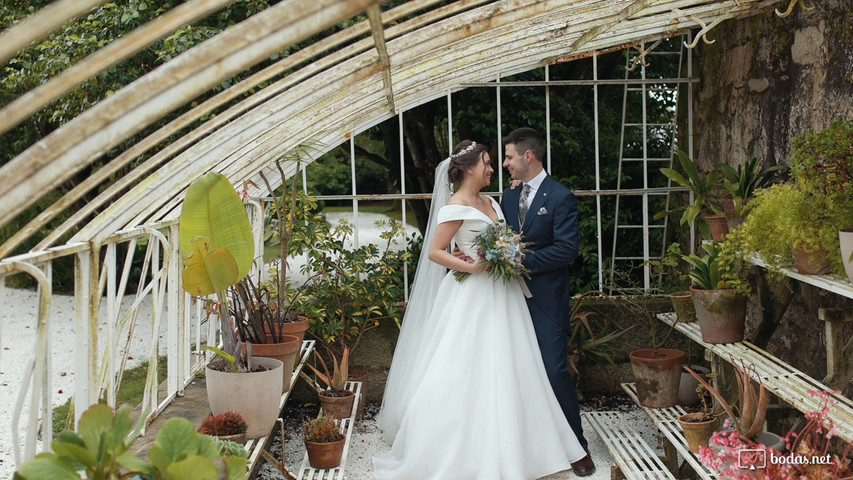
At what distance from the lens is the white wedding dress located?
13.4ft

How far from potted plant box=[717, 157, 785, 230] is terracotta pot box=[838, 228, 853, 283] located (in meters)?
1.01

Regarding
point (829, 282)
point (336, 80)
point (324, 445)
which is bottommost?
point (324, 445)

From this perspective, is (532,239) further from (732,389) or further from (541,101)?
(541,101)

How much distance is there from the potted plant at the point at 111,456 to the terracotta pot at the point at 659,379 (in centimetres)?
319

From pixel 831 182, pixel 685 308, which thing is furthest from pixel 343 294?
pixel 831 182

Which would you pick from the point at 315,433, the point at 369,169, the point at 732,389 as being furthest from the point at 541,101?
the point at 369,169

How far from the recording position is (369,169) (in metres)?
18.5

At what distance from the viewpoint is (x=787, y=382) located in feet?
11.1

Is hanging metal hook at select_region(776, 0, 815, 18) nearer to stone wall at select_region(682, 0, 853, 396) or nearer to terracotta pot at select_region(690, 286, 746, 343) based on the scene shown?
stone wall at select_region(682, 0, 853, 396)

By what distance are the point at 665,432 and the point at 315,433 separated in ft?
5.99

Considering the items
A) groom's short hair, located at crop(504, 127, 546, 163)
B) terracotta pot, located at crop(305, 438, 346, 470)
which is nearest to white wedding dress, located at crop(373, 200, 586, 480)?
terracotta pot, located at crop(305, 438, 346, 470)

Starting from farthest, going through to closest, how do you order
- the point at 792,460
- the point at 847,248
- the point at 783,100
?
1. the point at 783,100
2. the point at 847,248
3. the point at 792,460

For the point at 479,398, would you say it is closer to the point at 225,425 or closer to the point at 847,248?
the point at 225,425

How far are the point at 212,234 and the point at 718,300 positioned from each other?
2428 millimetres
